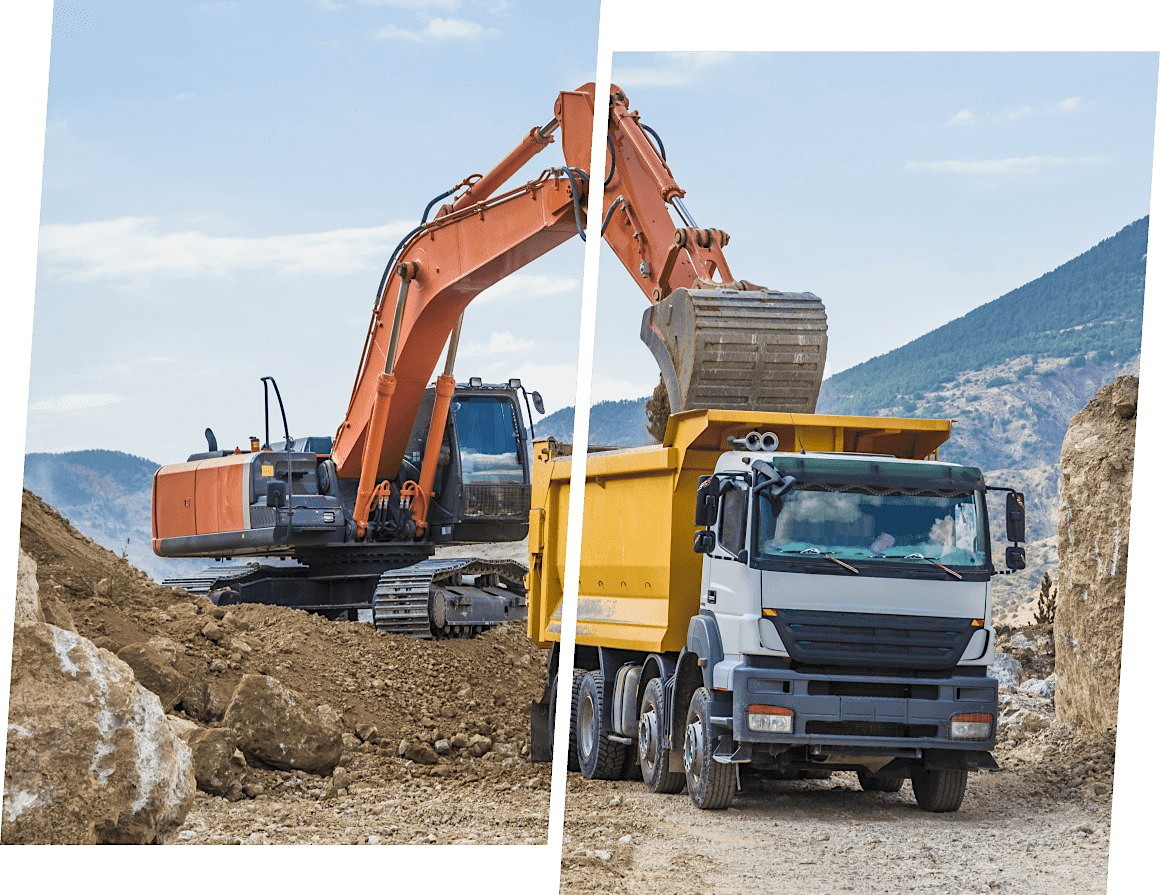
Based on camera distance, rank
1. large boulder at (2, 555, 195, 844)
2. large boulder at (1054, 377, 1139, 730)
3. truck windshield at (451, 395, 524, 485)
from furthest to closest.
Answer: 1. truck windshield at (451, 395, 524, 485)
2. large boulder at (1054, 377, 1139, 730)
3. large boulder at (2, 555, 195, 844)

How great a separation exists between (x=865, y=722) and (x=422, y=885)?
2.09 meters

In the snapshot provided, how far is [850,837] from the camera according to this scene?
6184mm

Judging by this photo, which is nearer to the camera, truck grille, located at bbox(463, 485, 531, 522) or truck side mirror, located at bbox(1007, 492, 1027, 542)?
truck side mirror, located at bbox(1007, 492, 1027, 542)

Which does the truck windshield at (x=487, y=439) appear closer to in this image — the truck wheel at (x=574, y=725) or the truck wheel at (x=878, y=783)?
the truck wheel at (x=574, y=725)

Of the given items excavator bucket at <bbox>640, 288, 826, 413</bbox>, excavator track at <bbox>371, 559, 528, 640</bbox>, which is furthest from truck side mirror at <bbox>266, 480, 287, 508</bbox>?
excavator bucket at <bbox>640, 288, 826, 413</bbox>

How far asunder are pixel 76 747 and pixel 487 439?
547cm

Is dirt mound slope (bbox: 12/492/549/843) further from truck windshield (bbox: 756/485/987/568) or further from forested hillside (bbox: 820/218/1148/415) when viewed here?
forested hillside (bbox: 820/218/1148/415)

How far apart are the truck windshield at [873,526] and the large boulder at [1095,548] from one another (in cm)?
168

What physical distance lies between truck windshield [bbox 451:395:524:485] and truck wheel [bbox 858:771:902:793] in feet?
15.3

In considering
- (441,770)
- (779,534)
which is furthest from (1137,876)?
(441,770)

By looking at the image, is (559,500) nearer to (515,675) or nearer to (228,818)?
(515,675)

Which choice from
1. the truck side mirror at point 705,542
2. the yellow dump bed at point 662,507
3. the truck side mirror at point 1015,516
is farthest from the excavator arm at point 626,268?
the truck side mirror at point 1015,516

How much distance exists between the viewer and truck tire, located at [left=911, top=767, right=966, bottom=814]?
6652 millimetres

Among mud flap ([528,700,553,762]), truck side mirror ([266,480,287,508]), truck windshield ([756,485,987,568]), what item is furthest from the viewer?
truck side mirror ([266,480,287,508])
